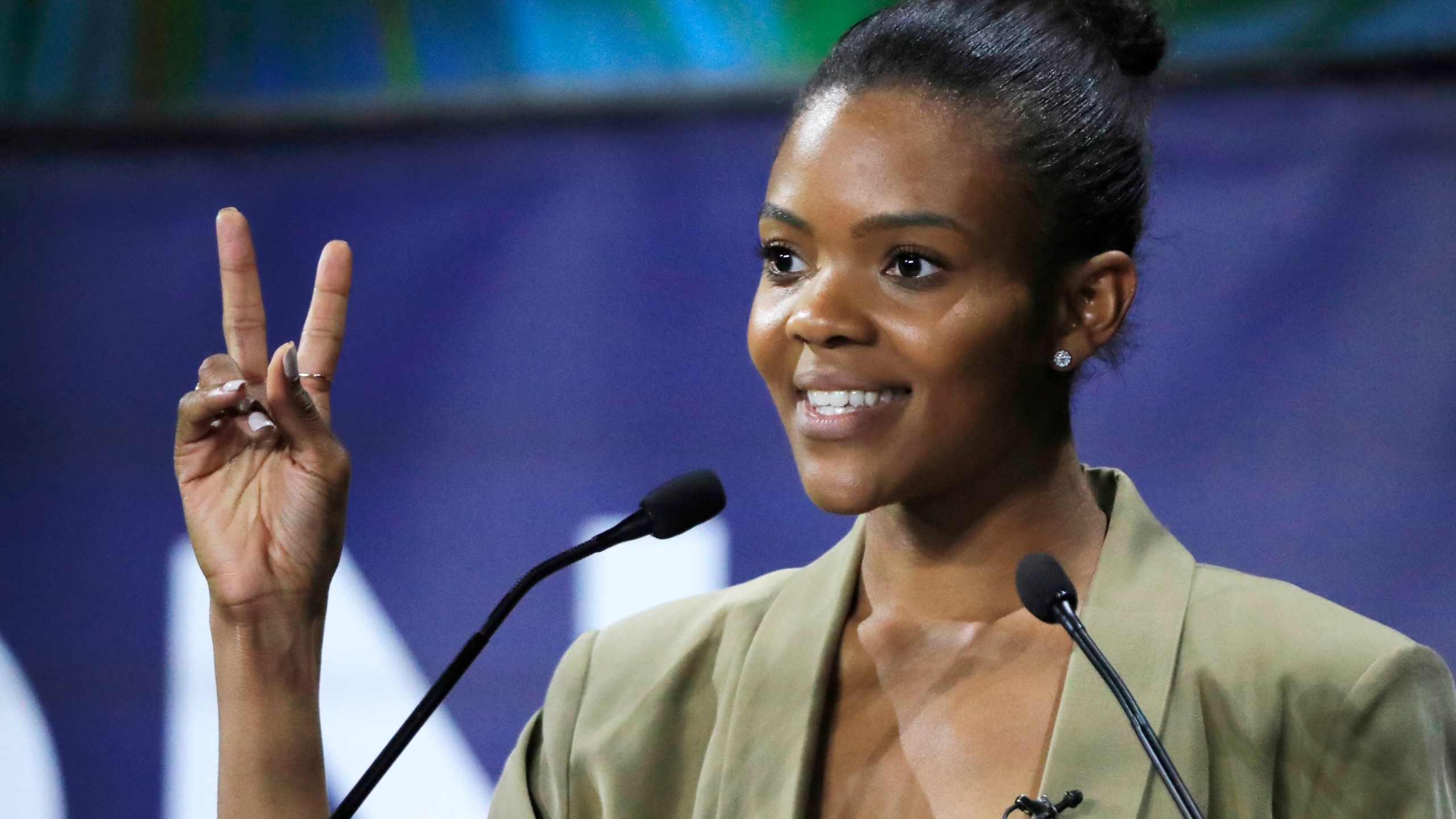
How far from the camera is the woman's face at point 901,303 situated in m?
1.33

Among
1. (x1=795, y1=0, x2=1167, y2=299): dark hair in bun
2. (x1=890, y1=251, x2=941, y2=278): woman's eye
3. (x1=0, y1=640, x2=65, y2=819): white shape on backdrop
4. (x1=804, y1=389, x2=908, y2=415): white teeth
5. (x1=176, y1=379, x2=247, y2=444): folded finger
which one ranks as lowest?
(x1=0, y1=640, x2=65, y2=819): white shape on backdrop

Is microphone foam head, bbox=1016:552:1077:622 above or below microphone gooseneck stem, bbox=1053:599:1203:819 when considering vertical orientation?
above

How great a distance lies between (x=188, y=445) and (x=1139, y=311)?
4.82 feet

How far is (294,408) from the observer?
1.30 m

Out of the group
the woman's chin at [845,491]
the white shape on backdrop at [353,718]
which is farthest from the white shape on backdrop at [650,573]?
the woman's chin at [845,491]

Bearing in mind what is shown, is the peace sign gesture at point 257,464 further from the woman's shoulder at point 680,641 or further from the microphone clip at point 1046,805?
the microphone clip at point 1046,805

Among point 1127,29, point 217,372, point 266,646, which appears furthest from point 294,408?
point 1127,29

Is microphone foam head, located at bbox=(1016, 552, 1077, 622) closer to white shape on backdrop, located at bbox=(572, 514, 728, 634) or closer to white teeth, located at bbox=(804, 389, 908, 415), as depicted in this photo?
white teeth, located at bbox=(804, 389, 908, 415)

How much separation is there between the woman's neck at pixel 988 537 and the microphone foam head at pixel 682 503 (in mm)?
264

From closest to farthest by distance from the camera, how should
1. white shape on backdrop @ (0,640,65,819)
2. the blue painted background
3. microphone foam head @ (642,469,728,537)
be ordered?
microphone foam head @ (642,469,728,537), the blue painted background, white shape on backdrop @ (0,640,65,819)

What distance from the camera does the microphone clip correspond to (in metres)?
1.22

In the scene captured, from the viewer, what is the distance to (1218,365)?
7.64 ft

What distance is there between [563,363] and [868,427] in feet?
4.02

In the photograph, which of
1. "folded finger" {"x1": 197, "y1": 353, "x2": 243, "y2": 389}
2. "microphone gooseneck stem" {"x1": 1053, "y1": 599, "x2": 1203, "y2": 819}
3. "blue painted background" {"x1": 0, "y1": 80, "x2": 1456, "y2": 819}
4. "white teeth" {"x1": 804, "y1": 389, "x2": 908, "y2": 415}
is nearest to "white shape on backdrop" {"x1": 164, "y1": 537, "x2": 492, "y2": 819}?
"blue painted background" {"x1": 0, "y1": 80, "x2": 1456, "y2": 819}
